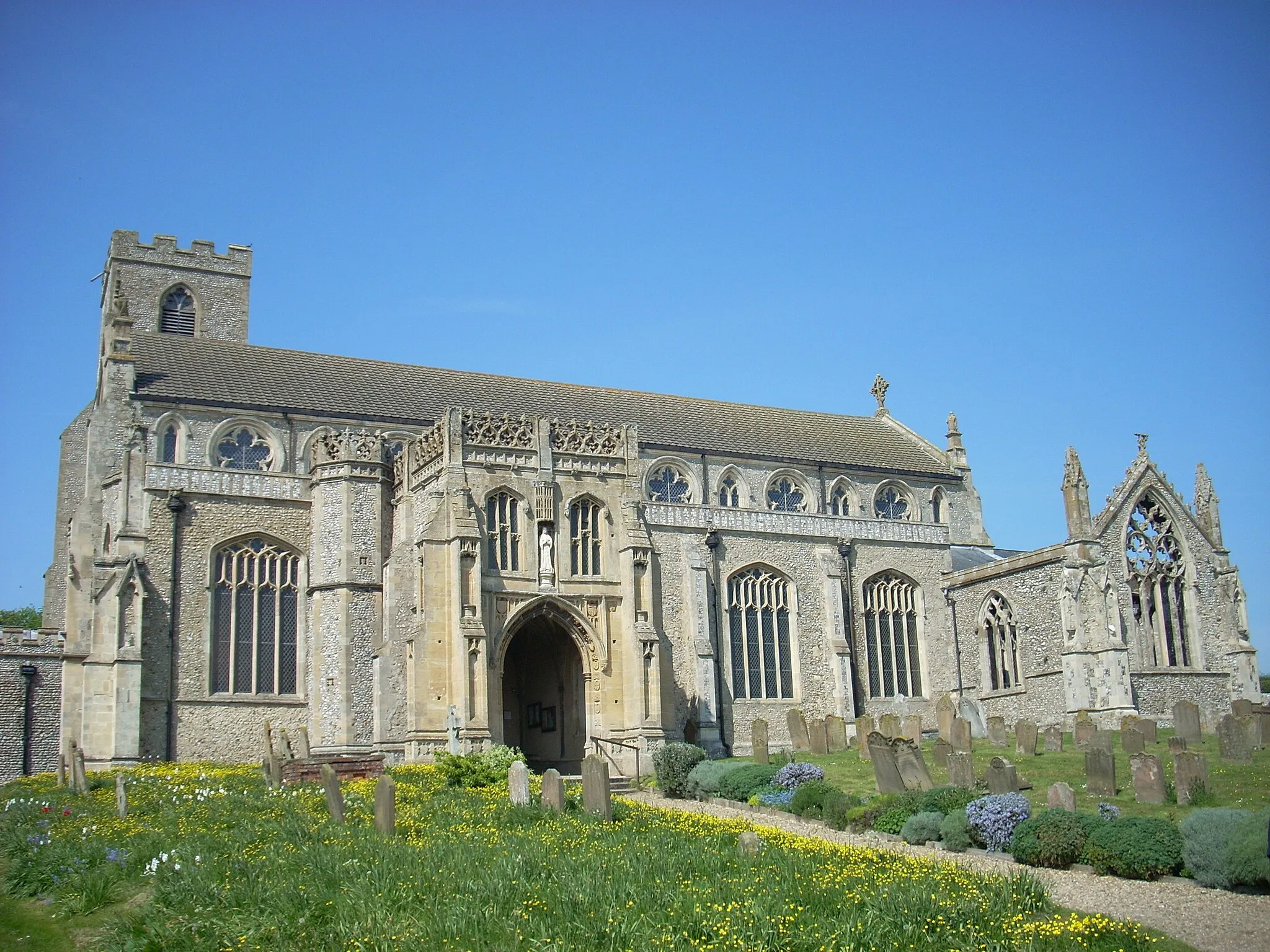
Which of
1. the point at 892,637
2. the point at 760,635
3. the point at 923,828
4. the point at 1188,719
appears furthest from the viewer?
the point at 892,637

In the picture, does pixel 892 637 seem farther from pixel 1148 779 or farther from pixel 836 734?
pixel 1148 779

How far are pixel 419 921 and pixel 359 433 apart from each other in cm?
2371

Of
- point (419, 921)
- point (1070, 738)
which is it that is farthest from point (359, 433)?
point (419, 921)

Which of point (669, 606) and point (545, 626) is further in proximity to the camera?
point (669, 606)

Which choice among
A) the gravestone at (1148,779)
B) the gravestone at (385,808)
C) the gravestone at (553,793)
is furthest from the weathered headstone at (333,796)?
the gravestone at (1148,779)

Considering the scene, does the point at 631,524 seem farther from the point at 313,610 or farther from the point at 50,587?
the point at 50,587

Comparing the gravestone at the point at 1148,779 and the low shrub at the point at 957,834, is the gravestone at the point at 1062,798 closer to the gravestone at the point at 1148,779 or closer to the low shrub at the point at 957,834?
the low shrub at the point at 957,834

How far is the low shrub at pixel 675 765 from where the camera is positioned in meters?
27.9

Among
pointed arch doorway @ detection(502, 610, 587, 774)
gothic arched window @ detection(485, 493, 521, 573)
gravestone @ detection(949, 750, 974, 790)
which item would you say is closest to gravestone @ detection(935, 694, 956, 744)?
gravestone @ detection(949, 750, 974, 790)

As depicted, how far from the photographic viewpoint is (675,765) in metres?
28.0

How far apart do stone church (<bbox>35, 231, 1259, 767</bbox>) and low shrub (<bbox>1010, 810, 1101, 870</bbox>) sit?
47.3 feet

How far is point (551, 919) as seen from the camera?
1364 centimetres

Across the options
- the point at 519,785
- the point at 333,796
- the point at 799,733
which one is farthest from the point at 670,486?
the point at 333,796

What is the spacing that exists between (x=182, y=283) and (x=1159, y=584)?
3892 centimetres
